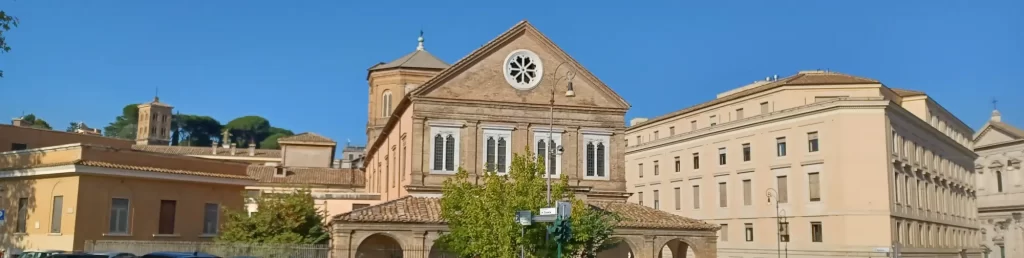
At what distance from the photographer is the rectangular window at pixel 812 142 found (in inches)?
1864

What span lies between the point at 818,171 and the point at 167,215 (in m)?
32.5

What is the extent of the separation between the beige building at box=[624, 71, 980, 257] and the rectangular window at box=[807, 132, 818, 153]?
55 mm

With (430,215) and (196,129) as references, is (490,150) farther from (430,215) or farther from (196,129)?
(196,129)

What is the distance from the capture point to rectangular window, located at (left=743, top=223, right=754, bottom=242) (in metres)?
50.9

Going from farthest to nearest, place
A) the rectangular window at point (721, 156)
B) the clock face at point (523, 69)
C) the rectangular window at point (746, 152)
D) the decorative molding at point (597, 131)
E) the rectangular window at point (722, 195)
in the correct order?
the rectangular window at point (721, 156), the rectangular window at point (722, 195), the rectangular window at point (746, 152), the decorative molding at point (597, 131), the clock face at point (523, 69)

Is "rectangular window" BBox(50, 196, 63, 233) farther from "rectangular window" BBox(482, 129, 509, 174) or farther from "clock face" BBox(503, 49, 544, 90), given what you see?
"clock face" BBox(503, 49, 544, 90)

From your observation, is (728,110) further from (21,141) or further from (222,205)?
(21,141)

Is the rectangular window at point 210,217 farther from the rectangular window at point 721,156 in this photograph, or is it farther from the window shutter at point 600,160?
the rectangular window at point 721,156

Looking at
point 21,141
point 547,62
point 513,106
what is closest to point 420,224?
point 513,106

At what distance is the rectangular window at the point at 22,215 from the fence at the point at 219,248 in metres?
3.56

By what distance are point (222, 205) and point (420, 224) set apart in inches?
363

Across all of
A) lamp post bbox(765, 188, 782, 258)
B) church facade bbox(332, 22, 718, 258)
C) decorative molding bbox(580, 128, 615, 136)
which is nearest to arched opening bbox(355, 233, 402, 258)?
church facade bbox(332, 22, 718, 258)

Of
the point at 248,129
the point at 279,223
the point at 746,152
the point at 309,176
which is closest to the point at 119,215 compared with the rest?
the point at 279,223

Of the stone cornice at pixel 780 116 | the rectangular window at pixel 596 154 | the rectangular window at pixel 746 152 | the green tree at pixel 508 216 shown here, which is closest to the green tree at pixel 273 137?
the stone cornice at pixel 780 116
